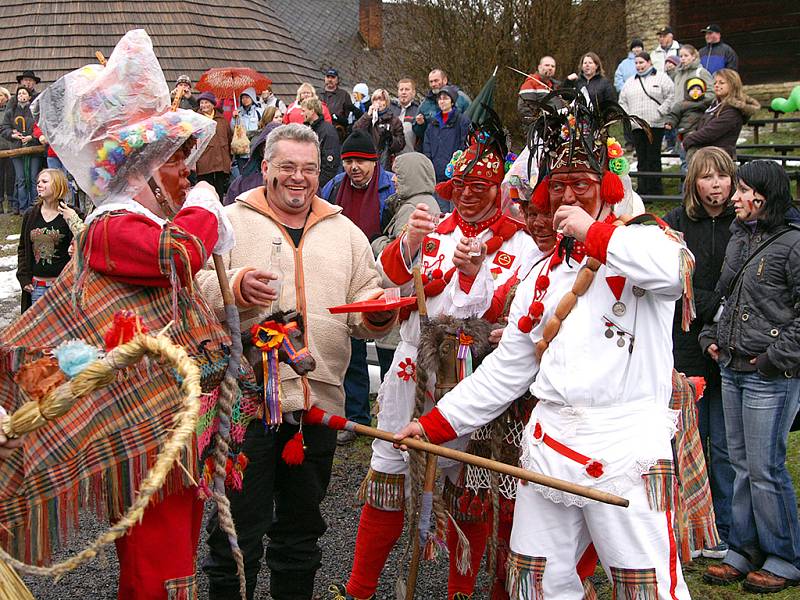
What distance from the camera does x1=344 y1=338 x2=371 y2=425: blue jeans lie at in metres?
7.09

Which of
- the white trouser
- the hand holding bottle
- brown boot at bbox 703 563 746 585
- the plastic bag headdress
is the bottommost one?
brown boot at bbox 703 563 746 585

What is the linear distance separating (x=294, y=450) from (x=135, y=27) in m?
21.1

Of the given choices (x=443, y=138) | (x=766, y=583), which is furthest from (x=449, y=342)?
(x=443, y=138)

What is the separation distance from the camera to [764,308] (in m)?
4.62

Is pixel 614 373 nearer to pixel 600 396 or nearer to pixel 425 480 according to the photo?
pixel 600 396

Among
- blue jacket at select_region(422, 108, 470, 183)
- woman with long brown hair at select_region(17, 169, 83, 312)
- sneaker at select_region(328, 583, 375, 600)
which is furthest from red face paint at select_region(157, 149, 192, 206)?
blue jacket at select_region(422, 108, 470, 183)

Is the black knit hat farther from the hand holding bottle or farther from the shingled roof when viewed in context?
the shingled roof

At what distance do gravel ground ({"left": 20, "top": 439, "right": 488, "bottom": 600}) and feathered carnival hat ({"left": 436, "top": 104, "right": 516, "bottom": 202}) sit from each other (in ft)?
6.76

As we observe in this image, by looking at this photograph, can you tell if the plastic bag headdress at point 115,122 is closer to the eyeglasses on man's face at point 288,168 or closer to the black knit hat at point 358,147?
the eyeglasses on man's face at point 288,168

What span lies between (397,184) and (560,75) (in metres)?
12.8

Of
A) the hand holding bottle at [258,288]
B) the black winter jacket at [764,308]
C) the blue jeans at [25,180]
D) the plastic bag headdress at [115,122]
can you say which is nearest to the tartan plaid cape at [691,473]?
the black winter jacket at [764,308]

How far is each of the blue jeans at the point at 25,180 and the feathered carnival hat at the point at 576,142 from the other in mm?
13912

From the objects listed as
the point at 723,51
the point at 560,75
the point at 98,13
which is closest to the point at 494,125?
the point at 723,51

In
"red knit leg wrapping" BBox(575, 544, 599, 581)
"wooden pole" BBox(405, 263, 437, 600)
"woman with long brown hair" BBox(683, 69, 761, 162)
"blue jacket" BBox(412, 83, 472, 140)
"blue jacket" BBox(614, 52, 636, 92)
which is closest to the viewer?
"red knit leg wrapping" BBox(575, 544, 599, 581)
